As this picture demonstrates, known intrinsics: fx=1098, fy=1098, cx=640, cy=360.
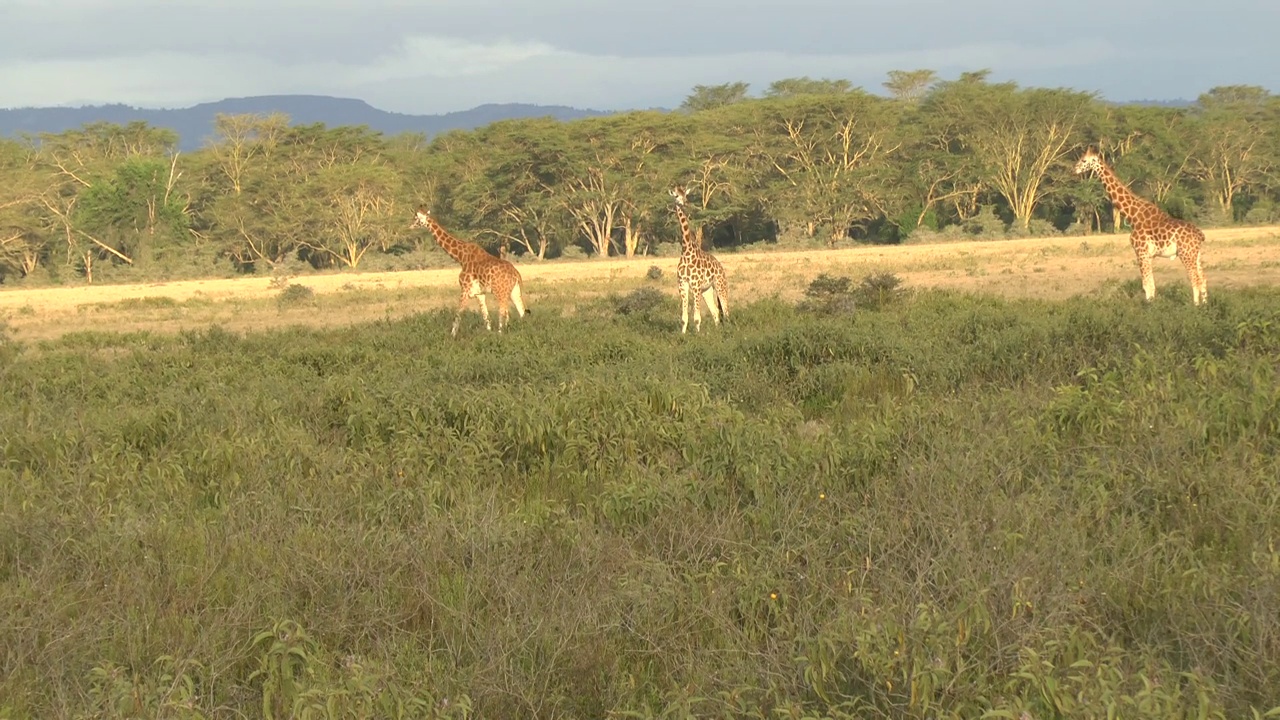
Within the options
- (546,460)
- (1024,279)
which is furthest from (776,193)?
(546,460)

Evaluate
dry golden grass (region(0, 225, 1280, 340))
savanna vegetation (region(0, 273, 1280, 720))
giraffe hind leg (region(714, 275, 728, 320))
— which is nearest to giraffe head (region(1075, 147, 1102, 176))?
dry golden grass (region(0, 225, 1280, 340))

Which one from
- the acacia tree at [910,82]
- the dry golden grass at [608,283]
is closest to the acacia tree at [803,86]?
the acacia tree at [910,82]

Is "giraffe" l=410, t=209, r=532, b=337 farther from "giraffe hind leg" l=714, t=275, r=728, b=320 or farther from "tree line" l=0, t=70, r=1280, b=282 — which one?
"tree line" l=0, t=70, r=1280, b=282

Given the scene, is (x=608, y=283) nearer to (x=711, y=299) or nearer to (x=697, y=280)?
(x=711, y=299)

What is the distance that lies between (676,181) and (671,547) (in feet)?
114

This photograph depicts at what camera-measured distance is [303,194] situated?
38000 mm

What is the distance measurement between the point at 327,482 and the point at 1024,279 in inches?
590

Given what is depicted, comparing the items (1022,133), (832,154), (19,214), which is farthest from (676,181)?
(19,214)

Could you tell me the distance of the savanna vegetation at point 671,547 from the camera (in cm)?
308

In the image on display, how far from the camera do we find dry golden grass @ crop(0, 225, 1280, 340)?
55.9ft

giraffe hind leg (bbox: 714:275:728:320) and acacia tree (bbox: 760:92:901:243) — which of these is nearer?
giraffe hind leg (bbox: 714:275:728:320)

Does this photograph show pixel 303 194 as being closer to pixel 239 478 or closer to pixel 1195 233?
pixel 1195 233

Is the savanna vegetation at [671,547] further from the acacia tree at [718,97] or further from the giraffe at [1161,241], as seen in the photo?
the acacia tree at [718,97]

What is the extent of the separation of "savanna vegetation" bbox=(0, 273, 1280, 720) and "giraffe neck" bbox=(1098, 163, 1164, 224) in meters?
5.48
